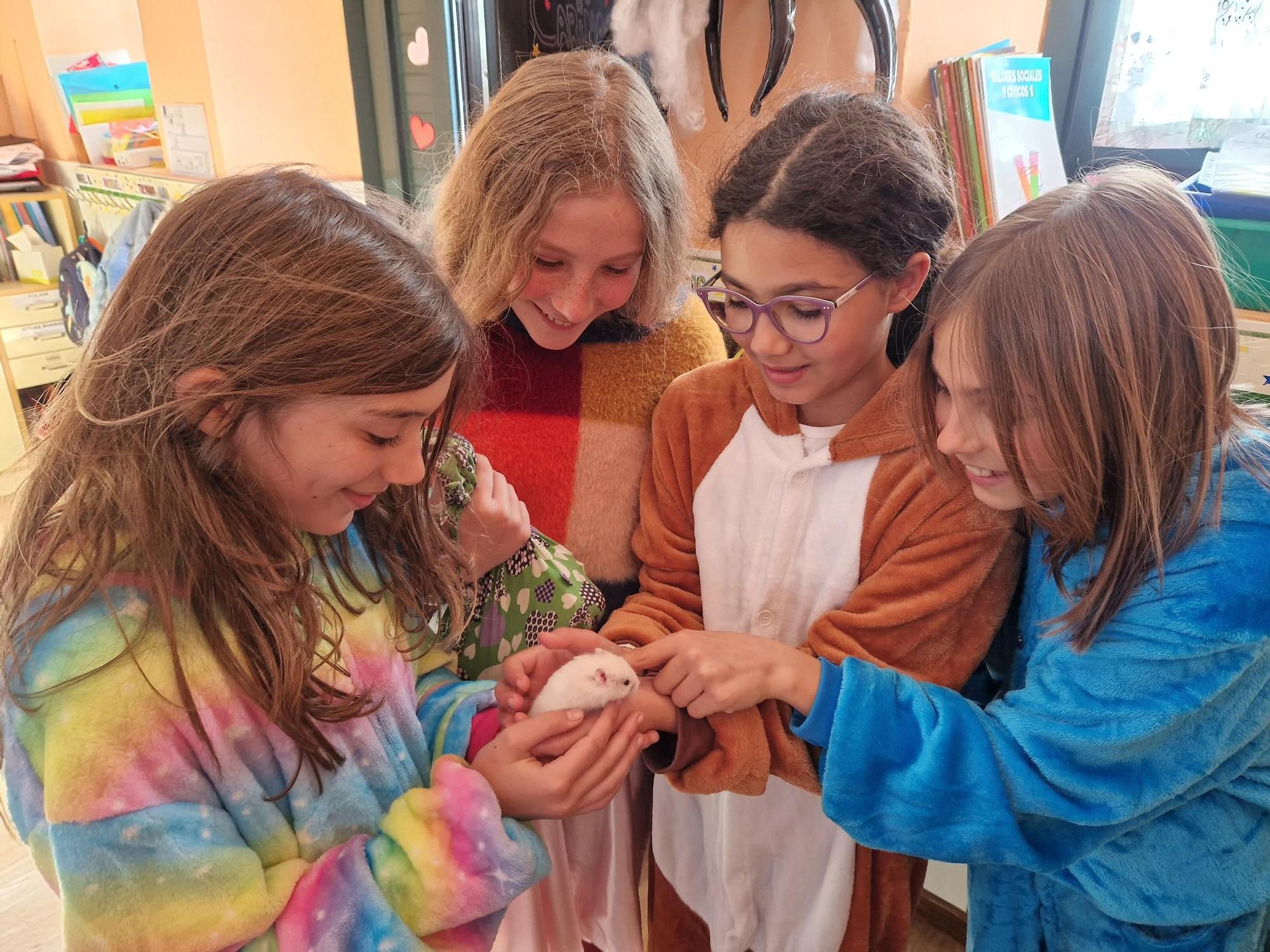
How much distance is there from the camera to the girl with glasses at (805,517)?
3.33ft

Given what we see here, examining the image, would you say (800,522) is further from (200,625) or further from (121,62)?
(121,62)

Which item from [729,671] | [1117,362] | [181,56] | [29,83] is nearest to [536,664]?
[729,671]

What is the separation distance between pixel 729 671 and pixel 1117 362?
21.1 inches

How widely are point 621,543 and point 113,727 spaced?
743 mm

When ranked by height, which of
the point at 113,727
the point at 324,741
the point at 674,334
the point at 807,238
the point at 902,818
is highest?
the point at 807,238

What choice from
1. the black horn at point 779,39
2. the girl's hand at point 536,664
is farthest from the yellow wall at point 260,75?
the girl's hand at point 536,664

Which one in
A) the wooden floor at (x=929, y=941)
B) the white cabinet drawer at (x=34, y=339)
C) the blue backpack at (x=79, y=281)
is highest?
the blue backpack at (x=79, y=281)

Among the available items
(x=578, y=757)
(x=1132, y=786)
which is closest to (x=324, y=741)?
(x=578, y=757)

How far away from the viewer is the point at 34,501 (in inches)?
32.5

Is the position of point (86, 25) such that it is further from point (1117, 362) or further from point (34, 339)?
point (1117, 362)

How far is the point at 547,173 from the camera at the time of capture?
43.1 inches

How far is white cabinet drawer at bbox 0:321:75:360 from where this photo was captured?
358 cm

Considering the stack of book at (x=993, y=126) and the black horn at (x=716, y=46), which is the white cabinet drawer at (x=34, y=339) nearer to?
the black horn at (x=716, y=46)

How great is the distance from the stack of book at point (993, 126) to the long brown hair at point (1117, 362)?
2.96ft
